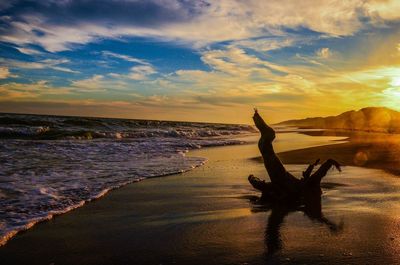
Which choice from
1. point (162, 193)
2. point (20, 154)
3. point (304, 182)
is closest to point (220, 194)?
point (162, 193)

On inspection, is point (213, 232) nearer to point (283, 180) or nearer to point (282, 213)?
point (282, 213)

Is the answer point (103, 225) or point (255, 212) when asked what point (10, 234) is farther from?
point (255, 212)

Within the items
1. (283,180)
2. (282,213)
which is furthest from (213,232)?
(283,180)

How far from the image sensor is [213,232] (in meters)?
5.28

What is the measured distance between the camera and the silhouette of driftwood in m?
7.07

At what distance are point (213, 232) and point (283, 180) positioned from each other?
240 centimetres

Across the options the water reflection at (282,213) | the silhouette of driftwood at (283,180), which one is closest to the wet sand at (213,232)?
the water reflection at (282,213)

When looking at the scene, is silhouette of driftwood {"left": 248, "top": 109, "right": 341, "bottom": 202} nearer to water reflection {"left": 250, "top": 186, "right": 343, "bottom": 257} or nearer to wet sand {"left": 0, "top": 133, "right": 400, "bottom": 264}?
water reflection {"left": 250, "top": 186, "right": 343, "bottom": 257}

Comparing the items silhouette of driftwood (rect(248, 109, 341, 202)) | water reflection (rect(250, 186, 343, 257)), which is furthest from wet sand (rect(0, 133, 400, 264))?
silhouette of driftwood (rect(248, 109, 341, 202))

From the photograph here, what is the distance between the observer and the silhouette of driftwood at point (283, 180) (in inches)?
278

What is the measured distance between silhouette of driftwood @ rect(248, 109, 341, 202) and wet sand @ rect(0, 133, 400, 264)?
39cm

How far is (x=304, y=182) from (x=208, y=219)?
2192mm

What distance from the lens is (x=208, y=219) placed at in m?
6.06

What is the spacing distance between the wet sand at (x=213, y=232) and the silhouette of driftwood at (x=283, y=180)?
0.39 metres
